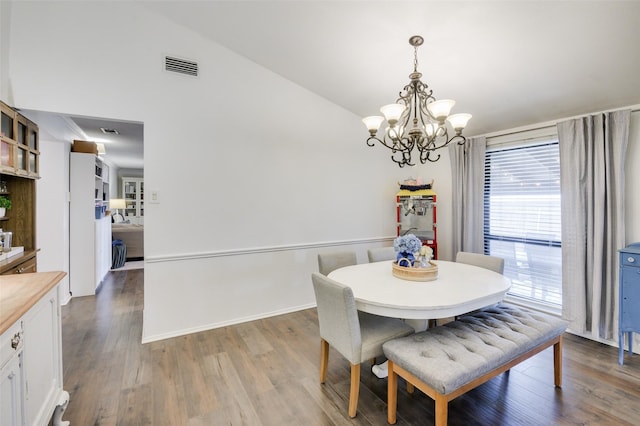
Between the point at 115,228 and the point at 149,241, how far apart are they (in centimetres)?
500

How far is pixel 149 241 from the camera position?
283 cm

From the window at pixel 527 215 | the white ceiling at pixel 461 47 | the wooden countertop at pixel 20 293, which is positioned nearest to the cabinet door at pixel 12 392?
the wooden countertop at pixel 20 293

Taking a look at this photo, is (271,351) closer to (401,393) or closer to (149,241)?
(401,393)

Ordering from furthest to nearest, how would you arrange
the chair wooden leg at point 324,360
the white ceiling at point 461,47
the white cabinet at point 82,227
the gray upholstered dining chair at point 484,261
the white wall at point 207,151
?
the white cabinet at point 82,227 < the gray upholstered dining chair at point 484,261 < the white wall at point 207,151 < the chair wooden leg at point 324,360 < the white ceiling at point 461,47

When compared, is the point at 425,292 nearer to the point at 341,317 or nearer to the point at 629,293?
the point at 341,317

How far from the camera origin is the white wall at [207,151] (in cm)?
254

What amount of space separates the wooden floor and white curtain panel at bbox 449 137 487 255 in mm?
1383

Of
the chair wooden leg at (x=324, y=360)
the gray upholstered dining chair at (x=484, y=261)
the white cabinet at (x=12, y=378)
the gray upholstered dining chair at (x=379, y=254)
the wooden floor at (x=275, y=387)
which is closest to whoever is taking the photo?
the white cabinet at (x=12, y=378)

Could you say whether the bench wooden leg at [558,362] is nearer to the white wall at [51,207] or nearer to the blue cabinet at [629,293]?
the blue cabinet at [629,293]

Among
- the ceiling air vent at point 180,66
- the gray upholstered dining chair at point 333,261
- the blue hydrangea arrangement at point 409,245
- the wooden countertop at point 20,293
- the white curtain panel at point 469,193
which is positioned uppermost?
the ceiling air vent at point 180,66

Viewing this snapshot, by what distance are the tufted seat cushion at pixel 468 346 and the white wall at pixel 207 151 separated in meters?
2.02

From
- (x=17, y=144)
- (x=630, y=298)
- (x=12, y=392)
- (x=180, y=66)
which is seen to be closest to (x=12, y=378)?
(x=12, y=392)

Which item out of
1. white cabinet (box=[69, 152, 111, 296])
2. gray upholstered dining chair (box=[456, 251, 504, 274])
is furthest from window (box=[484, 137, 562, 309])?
white cabinet (box=[69, 152, 111, 296])

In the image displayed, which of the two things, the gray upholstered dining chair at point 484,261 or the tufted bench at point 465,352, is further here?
the gray upholstered dining chair at point 484,261
